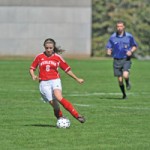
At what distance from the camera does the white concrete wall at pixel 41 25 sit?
178 feet

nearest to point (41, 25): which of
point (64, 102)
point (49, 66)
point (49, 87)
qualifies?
point (49, 66)

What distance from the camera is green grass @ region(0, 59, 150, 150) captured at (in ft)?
42.8

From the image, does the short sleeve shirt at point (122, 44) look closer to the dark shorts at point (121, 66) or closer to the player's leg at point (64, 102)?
the dark shorts at point (121, 66)

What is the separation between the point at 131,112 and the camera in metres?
18.3

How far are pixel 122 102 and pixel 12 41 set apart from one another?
3363 cm

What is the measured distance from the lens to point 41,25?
5462 centimetres

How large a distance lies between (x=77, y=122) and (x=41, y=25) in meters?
38.8

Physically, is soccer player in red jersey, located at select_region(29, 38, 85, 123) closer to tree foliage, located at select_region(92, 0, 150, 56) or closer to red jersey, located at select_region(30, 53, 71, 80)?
red jersey, located at select_region(30, 53, 71, 80)

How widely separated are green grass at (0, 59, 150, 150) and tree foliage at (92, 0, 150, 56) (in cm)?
→ 3091

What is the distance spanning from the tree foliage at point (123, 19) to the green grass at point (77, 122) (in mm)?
30907

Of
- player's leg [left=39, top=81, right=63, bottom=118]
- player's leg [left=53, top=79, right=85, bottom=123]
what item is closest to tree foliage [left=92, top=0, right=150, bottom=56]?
player's leg [left=39, top=81, right=63, bottom=118]

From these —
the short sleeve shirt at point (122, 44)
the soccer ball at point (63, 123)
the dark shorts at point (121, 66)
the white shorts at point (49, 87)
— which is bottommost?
the dark shorts at point (121, 66)

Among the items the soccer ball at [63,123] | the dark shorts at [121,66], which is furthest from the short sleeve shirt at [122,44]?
the soccer ball at [63,123]

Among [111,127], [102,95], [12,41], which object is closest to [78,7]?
[12,41]
